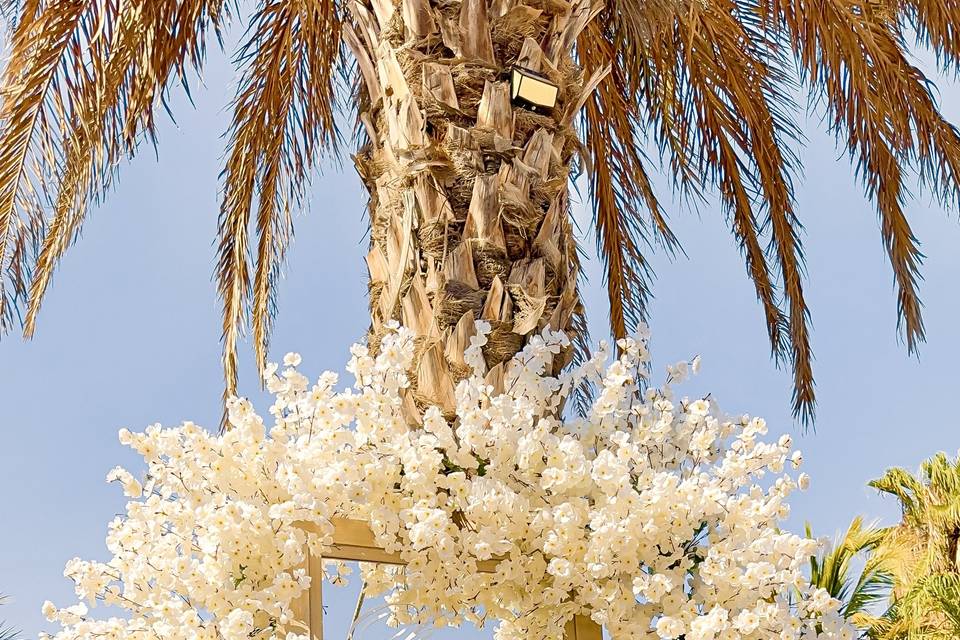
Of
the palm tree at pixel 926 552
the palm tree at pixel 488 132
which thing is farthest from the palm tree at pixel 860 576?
the palm tree at pixel 488 132

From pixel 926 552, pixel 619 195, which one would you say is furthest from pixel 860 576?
pixel 619 195

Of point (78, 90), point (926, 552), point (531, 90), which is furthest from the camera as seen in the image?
point (926, 552)

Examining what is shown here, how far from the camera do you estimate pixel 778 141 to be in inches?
250

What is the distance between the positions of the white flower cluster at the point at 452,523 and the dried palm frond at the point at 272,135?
3.17 metres

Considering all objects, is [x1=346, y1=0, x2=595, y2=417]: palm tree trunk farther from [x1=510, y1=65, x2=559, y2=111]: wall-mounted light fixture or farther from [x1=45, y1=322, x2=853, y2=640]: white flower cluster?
[x1=45, y1=322, x2=853, y2=640]: white flower cluster

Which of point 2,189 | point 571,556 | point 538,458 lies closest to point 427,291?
point 538,458

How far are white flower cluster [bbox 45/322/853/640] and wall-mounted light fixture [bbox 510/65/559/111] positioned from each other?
1.09 metres

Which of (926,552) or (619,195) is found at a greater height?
(619,195)

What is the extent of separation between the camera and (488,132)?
3398mm

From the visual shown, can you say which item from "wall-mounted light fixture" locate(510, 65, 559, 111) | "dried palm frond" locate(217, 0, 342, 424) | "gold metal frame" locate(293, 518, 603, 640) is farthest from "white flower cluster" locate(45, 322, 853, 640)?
"dried palm frond" locate(217, 0, 342, 424)

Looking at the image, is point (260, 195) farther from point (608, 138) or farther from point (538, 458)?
point (538, 458)

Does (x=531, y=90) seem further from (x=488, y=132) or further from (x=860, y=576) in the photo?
(x=860, y=576)

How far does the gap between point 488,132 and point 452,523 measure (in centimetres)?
131

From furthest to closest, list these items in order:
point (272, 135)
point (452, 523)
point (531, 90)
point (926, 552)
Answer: point (926, 552) < point (272, 135) < point (531, 90) < point (452, 523)
